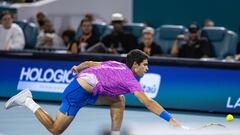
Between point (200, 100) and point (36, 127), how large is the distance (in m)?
3.49

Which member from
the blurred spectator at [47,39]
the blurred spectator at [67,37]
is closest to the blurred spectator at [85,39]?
the blurred spectator at [47,39]

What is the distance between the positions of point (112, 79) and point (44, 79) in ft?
18.8

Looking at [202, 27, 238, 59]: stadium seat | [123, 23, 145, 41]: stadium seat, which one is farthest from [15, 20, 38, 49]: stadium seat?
[202, 27, 238, 59]: stadium seat

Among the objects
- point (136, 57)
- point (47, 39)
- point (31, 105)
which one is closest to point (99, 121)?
point (31, 105)

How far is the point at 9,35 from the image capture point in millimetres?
16641

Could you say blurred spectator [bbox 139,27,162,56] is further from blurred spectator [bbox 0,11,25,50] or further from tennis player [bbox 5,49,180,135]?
tennis player [bbox 5,49,180,135]

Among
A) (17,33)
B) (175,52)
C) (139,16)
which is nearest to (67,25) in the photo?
(139,16)

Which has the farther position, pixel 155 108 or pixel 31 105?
pixel 31 105

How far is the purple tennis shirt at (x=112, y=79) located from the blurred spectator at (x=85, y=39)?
20.3 ft

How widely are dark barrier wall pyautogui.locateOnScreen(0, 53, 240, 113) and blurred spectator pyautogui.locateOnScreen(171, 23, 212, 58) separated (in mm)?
1412

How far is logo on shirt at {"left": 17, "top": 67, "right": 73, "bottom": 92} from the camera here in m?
14.7

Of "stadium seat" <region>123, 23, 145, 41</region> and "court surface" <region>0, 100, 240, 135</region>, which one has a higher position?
"stadium seat" <region>123, 23, 145, 41</region>

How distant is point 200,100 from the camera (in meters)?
13.9

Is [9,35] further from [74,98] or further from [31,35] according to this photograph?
[74,98]
